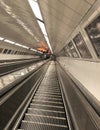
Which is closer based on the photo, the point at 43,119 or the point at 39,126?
the point at 39,126

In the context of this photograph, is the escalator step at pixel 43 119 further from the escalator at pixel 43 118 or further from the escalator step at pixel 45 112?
the escalator step at pixel 45 112

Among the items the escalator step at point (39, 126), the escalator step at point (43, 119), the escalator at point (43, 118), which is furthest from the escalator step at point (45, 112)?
the escalator step at point (39, 126)

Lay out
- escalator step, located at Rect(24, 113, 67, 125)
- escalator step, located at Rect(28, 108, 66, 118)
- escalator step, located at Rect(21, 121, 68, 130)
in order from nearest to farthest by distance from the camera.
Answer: escalator step, located at Rect(21, 121, 68, 130), escalator step, located at Rect(24, 113, 67, 125), escalator step, located at Rect(28, 108, 66, 118)

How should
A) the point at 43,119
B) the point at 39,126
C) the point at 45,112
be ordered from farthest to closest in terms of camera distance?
the point at 45,112, the point at 43,119, the point at 39,126

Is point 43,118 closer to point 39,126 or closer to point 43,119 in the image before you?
point 43,119

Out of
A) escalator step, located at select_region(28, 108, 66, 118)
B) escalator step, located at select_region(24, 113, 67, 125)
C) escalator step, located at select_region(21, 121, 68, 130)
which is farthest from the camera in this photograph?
escalator step, located at select_region(28, 108, 66, 118)

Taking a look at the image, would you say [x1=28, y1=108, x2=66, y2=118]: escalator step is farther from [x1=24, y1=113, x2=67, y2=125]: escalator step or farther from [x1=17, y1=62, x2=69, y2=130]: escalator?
[x1=24, y1=113, x2=67, y2=125]: escalator step

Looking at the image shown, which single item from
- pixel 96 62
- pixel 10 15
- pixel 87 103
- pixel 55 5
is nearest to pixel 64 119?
pixel 87 103

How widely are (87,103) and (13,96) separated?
164 cm

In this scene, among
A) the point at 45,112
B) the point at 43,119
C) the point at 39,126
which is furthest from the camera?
the point at 45,112

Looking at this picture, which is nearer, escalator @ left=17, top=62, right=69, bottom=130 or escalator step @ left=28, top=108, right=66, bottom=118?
escalator @ left=17, top=62, right=69, bottom=130

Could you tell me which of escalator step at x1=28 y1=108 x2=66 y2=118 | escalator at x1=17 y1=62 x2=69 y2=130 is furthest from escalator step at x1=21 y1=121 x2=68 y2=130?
escalator step at x1=28 y1=108 x2=66 y2=118

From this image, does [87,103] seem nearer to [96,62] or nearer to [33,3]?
[96,62]

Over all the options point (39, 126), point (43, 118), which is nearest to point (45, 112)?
point (43, 118)
